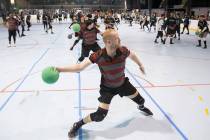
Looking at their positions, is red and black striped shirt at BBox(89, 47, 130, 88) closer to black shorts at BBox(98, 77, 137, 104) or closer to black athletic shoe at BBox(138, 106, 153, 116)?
black shorts at BBox(98, 77, 137, 104)

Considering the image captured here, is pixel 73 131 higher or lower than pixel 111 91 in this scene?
lower

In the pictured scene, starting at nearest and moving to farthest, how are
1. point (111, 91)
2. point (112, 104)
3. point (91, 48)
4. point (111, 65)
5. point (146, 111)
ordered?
point (111, 65) → point (111, 91) → point (146, 111) → point (112, 104) → point (91, 48)

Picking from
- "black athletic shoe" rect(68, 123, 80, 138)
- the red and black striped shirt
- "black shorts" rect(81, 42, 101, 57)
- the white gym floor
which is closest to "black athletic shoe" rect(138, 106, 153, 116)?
the white gym floor

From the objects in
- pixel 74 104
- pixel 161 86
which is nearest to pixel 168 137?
pixel 74 104

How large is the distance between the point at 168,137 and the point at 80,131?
1.40m

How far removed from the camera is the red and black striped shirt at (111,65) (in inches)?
160

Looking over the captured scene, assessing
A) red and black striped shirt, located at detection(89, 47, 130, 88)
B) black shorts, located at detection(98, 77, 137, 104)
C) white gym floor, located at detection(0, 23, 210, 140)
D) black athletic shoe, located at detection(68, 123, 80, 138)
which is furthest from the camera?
white gym floor, located at detection(0, 23, 210, 140)

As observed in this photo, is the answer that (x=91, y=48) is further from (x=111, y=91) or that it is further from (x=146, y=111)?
(x=111, y=91)

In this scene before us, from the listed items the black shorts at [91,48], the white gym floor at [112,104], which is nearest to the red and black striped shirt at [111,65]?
the white gym floor at [112,104]

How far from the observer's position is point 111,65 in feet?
13.5

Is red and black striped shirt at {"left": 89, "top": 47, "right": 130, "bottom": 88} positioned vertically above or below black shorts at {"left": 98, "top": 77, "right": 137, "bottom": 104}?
above

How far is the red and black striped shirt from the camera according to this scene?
4.05 meters

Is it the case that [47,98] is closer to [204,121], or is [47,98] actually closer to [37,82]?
[37,82]

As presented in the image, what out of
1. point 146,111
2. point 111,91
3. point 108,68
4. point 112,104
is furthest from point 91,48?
point 108,68
